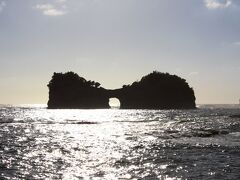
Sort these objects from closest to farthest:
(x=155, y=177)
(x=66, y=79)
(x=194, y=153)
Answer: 1. (x=155, y=177)
2. (x=194, y=153)
3. (x=66, y=79)

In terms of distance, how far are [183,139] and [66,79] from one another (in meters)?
159

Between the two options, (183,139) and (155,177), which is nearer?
(155,177)

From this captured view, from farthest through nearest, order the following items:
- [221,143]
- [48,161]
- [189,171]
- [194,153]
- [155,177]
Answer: [221,143] → [194,153] → [48,161] → [189,171] → [155,177]

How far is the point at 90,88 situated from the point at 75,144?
159841 mm

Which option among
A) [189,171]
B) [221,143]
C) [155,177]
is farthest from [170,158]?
[221,143]

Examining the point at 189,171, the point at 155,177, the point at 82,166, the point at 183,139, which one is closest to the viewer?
the point at 155,177

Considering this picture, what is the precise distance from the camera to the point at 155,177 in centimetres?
2295

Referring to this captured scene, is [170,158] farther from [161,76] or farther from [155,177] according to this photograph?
[161,76]

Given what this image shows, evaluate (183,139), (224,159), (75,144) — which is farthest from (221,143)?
(75,144)

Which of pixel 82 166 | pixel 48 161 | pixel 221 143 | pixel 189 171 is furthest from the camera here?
pixel 221 143

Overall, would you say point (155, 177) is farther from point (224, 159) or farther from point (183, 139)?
point (183, 139)

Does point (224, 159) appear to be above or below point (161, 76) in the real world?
below

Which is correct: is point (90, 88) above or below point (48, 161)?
above

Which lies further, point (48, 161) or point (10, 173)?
point (48, 161)
